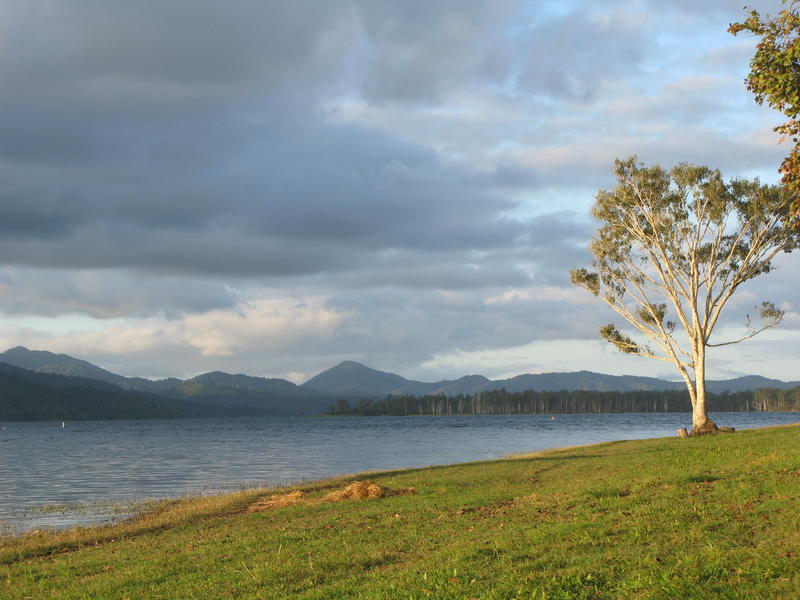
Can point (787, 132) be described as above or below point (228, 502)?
above

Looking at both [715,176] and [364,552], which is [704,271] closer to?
[715,176]

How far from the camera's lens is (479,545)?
53.1 feet

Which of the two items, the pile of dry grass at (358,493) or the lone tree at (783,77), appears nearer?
the lone tree at (783,77)

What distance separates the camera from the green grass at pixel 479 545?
12.4 m

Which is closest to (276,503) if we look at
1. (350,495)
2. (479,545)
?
(350,495)

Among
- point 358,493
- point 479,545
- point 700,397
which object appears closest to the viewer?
point 479,545

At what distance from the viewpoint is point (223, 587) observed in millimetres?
15047

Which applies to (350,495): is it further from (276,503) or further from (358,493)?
(276,503)

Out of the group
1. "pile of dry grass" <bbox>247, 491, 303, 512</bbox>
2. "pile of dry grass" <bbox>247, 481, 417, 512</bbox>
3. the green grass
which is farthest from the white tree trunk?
"pile of dry grass" <bbox>247, 491, 303, 512</bbox>

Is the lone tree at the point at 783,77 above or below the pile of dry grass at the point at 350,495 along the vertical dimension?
above

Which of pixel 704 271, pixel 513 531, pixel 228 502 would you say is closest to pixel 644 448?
pixel 704 271

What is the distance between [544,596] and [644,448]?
36.1 meters

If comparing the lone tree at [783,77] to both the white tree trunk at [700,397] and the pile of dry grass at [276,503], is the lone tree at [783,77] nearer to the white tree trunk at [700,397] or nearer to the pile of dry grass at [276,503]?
the pile of dry grass at [276,503]

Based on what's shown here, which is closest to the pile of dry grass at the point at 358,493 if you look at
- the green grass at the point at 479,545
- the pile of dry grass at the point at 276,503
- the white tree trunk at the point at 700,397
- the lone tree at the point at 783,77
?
the green grass at the point at 479,545
